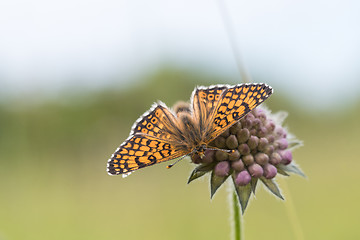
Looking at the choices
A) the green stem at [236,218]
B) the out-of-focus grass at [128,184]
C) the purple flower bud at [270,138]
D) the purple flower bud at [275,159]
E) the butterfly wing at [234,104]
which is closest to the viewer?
the butterfly wing at [234,104]

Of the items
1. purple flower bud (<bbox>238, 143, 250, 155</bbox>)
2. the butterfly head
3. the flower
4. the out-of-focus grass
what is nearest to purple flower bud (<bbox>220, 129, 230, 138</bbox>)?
the flower

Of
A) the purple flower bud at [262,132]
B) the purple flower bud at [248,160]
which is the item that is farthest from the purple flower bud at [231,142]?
the purple flower bud at [262,132]

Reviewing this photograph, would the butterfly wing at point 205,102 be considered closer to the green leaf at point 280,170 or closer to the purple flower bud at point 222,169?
the purple flower bud at point 222,169

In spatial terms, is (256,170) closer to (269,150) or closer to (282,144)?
(269,150)

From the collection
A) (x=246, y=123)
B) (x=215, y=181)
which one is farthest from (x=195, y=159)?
(x=246, y=123)

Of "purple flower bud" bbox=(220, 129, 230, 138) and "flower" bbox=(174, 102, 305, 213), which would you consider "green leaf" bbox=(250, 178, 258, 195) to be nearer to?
"flower" bbox=(174, 102, 305, 213)

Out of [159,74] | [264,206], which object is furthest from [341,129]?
[159,74]
